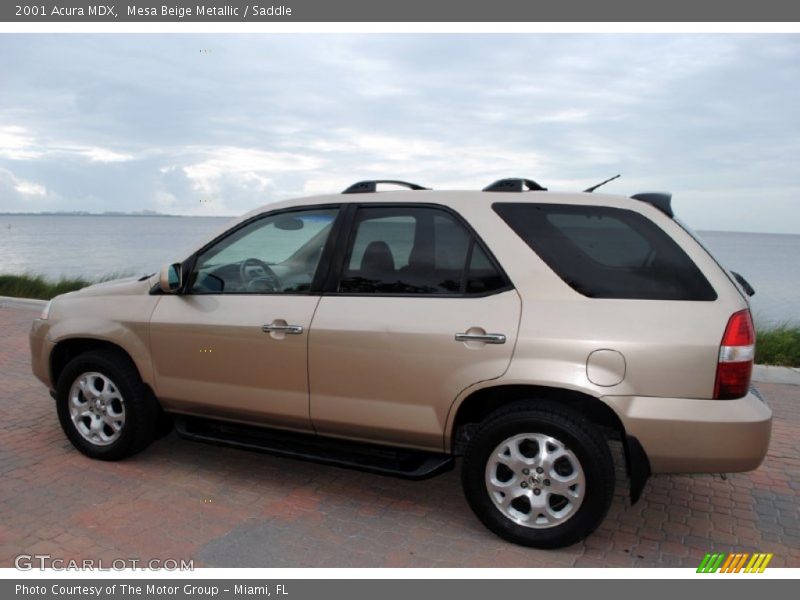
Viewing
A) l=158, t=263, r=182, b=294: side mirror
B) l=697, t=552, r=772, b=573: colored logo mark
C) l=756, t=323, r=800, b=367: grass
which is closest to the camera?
l=697, t=552, r=772, b=573: colored logo mark

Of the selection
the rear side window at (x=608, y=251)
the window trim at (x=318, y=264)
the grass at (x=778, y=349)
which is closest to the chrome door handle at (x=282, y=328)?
the window trim at (x=318, y=264)

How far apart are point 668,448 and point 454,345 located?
1.12 metres

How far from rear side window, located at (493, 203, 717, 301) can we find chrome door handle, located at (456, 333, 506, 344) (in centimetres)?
44

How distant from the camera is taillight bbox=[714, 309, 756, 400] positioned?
2.96 meters

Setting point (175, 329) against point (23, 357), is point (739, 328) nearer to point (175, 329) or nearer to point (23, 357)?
point (175, 329)

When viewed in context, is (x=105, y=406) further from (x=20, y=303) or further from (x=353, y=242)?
(x=20, y=303)

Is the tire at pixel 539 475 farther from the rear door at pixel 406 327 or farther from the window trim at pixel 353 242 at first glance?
the window trim at pixel 353 242

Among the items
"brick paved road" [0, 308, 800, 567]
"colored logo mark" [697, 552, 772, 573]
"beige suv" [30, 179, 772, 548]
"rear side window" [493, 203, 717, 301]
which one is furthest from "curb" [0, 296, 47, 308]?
"colored logo mark" [697, 552, 772, 573]

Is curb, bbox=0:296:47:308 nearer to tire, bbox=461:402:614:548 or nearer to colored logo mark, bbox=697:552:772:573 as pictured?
tire, bbox=461:402:614:548

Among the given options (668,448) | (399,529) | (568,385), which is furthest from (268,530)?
(668,448)

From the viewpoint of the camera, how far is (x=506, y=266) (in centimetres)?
335

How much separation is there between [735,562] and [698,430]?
2.79ft

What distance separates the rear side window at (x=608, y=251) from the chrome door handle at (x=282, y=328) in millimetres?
1293

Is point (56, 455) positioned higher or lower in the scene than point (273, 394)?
lower
